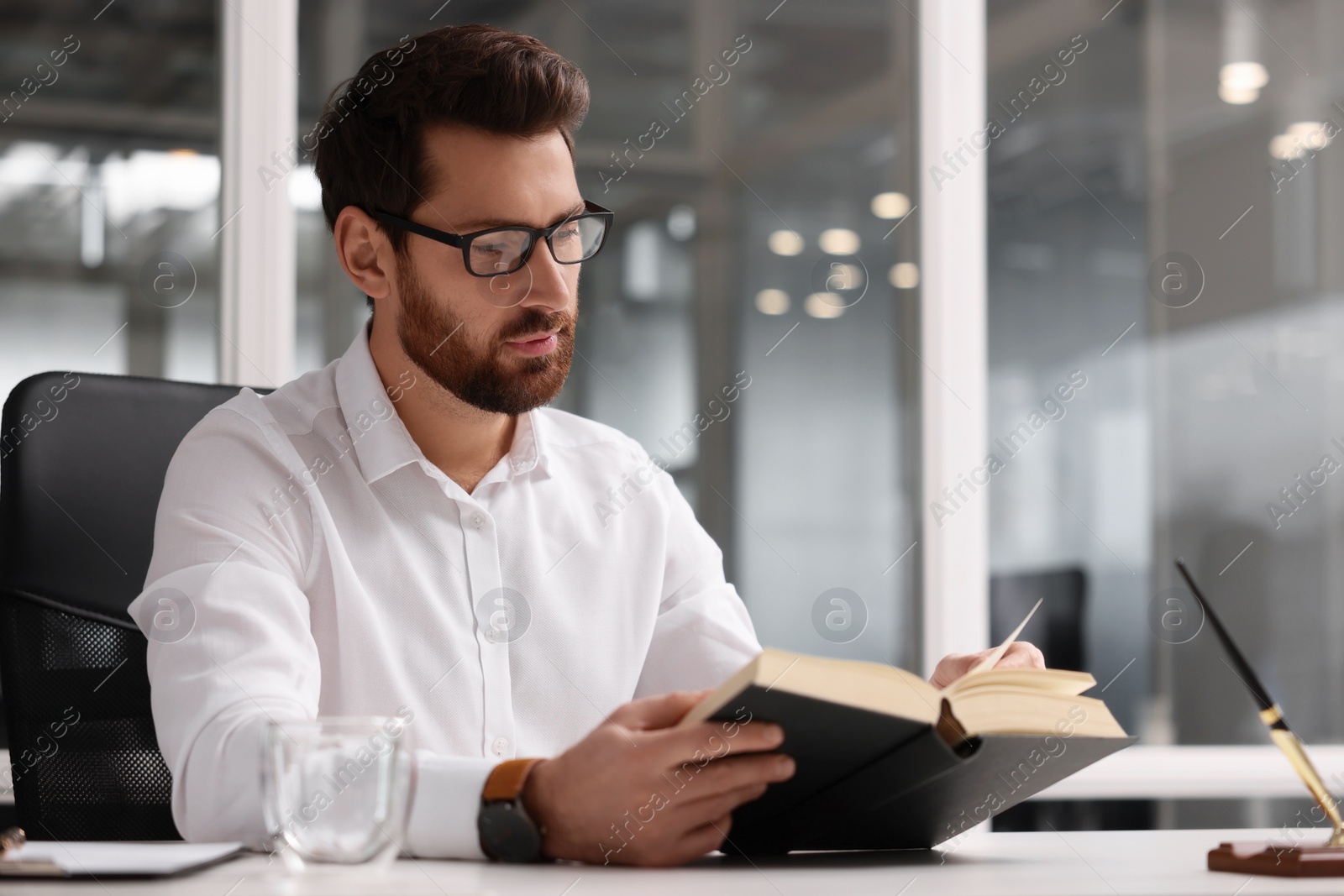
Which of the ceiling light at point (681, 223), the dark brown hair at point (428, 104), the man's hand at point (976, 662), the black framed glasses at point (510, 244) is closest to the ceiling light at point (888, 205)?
the ceiling light at point (681, 223)

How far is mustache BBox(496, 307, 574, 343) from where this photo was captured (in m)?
1.51

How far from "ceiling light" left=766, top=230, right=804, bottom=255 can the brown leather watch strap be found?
1.85 metres

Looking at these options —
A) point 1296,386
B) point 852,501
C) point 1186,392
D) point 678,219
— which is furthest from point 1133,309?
point 678,219

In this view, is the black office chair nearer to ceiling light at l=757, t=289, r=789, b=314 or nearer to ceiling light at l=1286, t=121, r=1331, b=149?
ceiling light at l=757, t=289, r=789, b=314

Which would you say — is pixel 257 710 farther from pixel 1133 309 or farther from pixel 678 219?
pixel 1133 309

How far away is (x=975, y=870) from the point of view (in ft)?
2.94

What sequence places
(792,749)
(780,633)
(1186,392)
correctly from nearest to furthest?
(792,749) < (780,633) < (1186,392)

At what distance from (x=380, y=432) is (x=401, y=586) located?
19 centimetres

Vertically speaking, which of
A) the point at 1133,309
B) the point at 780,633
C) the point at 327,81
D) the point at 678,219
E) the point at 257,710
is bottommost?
the point at 780,633

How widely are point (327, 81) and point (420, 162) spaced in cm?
93

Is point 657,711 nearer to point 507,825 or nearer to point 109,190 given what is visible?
point 507,825

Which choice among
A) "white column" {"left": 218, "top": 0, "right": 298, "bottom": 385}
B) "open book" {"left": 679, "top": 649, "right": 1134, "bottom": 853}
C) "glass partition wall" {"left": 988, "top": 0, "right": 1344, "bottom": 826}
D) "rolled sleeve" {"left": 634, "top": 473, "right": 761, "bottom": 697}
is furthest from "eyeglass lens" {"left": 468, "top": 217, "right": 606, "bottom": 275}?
"glass partition wall" {"left": 988, "top": 0, "right": 1344, "bottom": 826}

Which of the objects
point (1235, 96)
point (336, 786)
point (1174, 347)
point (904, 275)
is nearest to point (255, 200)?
point (904, 275)

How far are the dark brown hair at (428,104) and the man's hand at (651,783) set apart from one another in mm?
878
